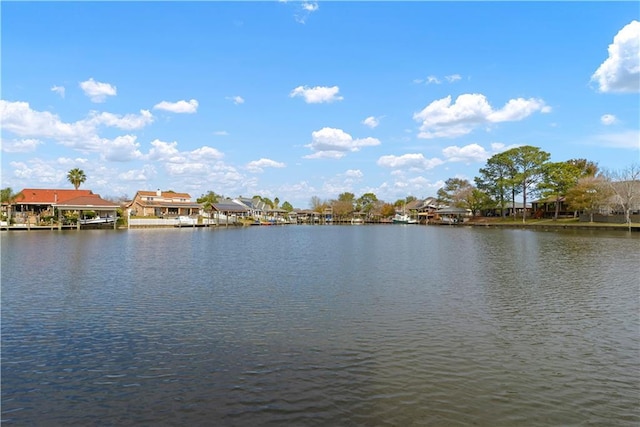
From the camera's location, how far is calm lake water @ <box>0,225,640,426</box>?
274 inches

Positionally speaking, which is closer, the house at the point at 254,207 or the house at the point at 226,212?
the house at the point at 226,212

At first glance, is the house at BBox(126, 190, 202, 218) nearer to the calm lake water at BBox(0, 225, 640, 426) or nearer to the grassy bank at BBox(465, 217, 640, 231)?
the grassy bank at BBox(465, 217, 640, 231)

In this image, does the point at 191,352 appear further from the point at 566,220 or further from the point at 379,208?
the point at 379,208

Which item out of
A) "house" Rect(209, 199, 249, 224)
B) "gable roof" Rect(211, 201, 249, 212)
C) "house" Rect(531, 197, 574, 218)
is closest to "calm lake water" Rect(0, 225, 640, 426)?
"house" Rect(531, 197, 574, 218)

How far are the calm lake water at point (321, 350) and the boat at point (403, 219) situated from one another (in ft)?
373

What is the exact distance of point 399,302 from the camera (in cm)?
1466

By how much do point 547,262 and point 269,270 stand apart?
1811cm

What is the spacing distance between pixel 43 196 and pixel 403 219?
325 feet

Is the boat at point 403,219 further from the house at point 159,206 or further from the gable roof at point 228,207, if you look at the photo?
the house at point 159,206

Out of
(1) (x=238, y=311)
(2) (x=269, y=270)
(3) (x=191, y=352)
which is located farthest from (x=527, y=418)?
(2) (x=269, y=270)

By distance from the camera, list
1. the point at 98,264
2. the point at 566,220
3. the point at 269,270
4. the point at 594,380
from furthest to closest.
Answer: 1. the point at 566,220
2. the point at 98,264
3. the point at 269,270
4. the point at 594,380

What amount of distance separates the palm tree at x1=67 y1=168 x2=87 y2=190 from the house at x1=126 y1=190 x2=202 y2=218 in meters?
11.5

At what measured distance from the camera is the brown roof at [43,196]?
72.8 metres

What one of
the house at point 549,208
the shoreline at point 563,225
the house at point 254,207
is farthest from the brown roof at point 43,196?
the house at point 549,208
